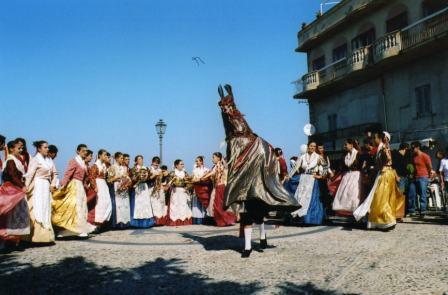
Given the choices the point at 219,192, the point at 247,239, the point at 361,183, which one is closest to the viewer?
the point at 247,239

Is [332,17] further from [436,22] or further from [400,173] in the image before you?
[400,173]

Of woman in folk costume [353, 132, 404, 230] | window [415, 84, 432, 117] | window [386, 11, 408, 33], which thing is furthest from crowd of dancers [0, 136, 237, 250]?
window [386, 11, 408, 33]

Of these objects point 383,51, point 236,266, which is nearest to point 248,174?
point 236,266

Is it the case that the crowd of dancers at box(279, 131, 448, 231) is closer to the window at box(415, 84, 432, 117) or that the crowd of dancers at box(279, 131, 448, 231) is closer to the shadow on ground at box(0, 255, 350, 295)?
the shadow on ground at box(0, 255, 350, 295)

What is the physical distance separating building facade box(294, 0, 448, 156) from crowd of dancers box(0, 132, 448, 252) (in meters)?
9.64

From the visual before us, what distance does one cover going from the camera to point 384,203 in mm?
8031

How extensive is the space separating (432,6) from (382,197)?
1508 centimetres

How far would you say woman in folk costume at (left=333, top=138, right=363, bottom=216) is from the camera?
29.1ft

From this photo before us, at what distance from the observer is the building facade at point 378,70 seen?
62.1ft

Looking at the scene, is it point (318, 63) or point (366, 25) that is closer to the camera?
point (366, 25)

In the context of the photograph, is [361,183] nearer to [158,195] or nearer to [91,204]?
[158,195]

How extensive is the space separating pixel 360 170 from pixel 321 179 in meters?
0.89

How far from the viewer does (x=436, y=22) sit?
59.5ft

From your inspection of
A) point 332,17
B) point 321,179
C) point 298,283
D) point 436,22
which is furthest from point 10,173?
point 332,17
